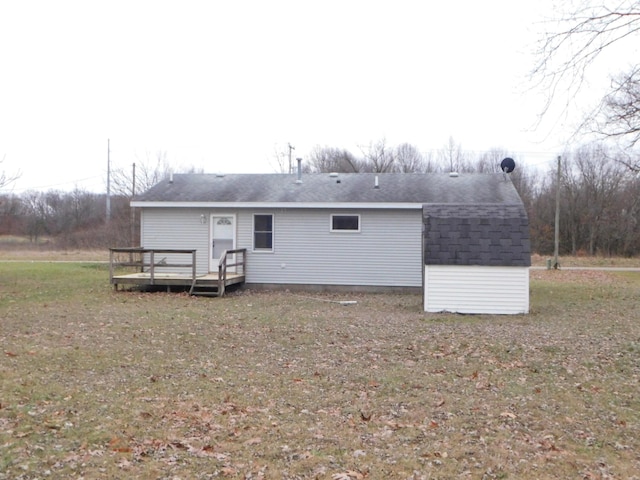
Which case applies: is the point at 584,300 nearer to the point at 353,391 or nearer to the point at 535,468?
the point at 353,391

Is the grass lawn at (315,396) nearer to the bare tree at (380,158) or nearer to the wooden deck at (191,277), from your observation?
the wooden deck at (191,277)

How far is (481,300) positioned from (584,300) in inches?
163

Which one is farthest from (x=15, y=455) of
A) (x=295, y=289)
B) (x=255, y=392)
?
(x=295, y=289)

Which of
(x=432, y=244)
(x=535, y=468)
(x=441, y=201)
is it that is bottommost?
(x=535, y=468)

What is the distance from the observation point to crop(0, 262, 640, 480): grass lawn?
4.68 meters

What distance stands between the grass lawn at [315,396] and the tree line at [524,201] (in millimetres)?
22885

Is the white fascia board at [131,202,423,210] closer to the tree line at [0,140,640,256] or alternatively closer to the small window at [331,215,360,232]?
the small window at [331,215,360,232]

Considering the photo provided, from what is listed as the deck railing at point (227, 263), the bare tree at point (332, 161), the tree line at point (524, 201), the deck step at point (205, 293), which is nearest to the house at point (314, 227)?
the deck railing at point (227, 263)

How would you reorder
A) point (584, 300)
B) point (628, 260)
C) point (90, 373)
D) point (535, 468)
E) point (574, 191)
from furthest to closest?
point (574, 191) → point (628, 260) → point (584, 300) → point (90, 373) → point (535, 468)

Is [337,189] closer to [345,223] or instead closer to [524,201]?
[345,223]

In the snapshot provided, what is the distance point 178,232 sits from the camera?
60.4ft

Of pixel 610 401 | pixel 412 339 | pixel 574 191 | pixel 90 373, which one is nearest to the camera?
pixel 610 401

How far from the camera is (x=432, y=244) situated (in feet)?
44.3

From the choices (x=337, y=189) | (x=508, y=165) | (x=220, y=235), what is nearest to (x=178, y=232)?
(x=220, y=235)
